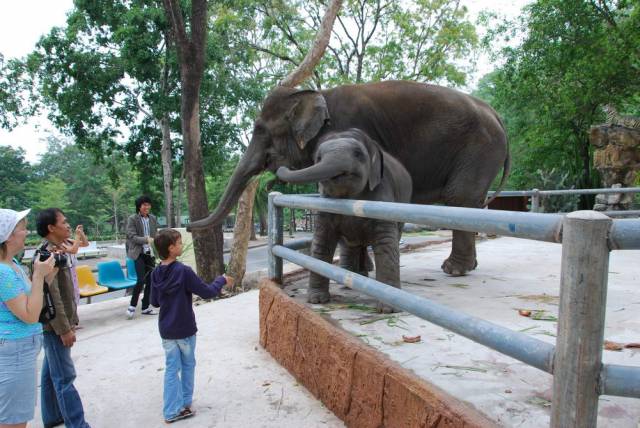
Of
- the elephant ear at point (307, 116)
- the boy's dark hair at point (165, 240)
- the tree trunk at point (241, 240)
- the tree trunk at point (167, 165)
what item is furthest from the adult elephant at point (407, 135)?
the tree trunk at point (167, 165)

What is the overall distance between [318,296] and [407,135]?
1.60 meters

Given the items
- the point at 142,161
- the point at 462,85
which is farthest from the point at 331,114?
the point at 462,85

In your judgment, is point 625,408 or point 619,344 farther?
point 619,344

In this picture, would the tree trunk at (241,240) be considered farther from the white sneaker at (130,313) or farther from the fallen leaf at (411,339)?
the fallen leaf at (411,339)

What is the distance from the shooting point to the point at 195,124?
9.21m

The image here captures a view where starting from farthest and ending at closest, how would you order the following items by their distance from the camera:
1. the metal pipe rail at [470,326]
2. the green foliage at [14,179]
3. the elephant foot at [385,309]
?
the green foliage at [14,179], the elephant foot at [385,309], the metal pipe rail at [470,326]

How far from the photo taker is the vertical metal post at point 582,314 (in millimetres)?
1214

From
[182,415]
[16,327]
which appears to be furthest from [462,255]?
[16,327]

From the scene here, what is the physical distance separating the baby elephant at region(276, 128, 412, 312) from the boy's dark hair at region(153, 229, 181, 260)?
0.72 meters

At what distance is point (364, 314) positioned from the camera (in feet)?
10.0

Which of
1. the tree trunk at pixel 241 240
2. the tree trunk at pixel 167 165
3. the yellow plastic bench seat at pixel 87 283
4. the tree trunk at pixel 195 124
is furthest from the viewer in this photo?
the tree trunk at pixel 167 165

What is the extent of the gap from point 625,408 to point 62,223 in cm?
300

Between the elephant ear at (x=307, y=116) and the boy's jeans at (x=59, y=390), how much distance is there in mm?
2076

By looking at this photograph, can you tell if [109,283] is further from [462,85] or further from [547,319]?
[462,85]
